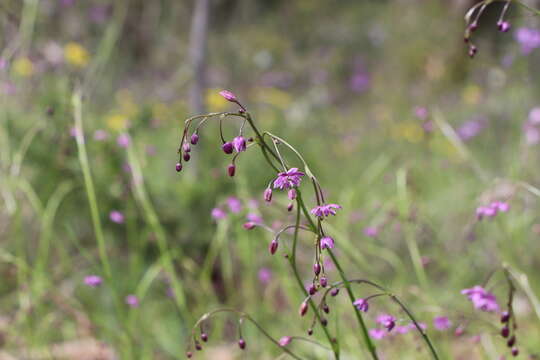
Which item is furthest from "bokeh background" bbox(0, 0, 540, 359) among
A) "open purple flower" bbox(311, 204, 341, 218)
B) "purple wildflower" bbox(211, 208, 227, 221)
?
"open purple flower" bbox(311, 204, 341, 218)

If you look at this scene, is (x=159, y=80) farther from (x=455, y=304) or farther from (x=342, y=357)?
(x=342, y=357)

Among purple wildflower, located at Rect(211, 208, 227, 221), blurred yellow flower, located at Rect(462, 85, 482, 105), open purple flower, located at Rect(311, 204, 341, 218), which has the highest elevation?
blurred yellow flower, located at Rect(462, 85, 482, 105)

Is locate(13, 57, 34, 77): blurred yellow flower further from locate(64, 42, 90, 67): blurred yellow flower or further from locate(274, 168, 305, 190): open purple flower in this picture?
locate(274, 168, 305, 190): open purple flower

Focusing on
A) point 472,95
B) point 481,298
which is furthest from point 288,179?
point 472,95

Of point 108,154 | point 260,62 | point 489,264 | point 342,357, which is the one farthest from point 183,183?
point 260,62

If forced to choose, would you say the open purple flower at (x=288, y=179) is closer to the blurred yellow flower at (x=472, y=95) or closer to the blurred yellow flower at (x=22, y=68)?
the blurred yellow flower at (x=22, y=68)

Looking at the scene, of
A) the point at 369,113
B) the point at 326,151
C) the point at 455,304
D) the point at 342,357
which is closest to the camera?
the point at 342,357

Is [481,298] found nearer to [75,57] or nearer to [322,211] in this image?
[322,211]

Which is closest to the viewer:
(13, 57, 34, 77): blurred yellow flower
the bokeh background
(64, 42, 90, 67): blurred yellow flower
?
the bokeh background
